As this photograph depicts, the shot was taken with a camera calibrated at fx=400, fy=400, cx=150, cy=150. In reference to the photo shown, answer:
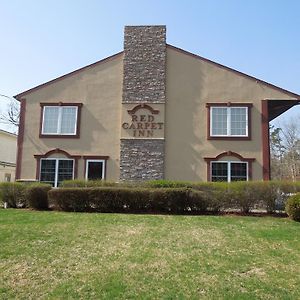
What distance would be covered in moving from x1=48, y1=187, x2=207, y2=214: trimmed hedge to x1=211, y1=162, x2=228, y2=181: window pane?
600cm

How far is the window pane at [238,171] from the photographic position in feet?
66.5

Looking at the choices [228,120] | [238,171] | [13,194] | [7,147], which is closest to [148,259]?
[13,194]

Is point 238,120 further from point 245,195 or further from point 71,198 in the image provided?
point 71,198

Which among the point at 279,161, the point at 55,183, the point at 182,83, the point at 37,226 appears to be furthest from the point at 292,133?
the point at 37,226

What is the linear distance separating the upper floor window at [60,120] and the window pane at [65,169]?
1.50 m

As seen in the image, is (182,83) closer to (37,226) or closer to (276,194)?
(276,194)

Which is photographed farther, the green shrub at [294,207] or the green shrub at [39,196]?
the green shrub at [39,196]

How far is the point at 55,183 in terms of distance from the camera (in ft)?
68.7

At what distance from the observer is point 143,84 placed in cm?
2161

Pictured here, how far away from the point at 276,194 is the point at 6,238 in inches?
364

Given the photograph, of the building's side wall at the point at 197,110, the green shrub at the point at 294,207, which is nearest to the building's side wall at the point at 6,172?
the building's side wall at the point at 197,110

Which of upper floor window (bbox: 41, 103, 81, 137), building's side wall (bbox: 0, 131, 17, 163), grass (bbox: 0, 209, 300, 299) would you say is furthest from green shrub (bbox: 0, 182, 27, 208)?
building's side wall (bbox: 0, 131, 17, 163)

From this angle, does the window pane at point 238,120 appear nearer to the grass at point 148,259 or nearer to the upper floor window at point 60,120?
the upper floor window at point 60,120

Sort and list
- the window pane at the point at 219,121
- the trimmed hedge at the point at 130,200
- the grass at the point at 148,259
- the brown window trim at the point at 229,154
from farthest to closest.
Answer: the window pane at the point at 219,121 < the brown window trim at the point at 229,154 < the trimmed hedge at the point at 130,200 < the grass at the point at 148,259
